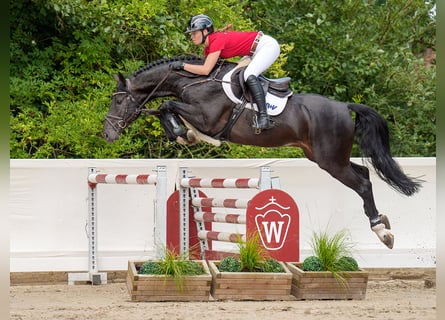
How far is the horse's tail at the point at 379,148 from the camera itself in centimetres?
663

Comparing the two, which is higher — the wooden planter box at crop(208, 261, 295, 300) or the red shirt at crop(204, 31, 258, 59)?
the red shirt at crop(204, 31, 258, 59)

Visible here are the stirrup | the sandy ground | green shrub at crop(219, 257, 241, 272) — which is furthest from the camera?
the stirrup

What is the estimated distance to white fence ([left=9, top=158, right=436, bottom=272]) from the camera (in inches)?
298

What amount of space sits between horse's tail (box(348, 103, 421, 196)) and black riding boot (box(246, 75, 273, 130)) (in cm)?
93

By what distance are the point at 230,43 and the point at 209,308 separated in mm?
2219

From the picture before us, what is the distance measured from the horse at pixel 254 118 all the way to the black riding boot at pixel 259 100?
0.08 metres

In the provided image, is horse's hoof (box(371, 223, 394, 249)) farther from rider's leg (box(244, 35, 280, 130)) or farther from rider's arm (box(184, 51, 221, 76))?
rider's arm (box(184, 51, 221, 76))

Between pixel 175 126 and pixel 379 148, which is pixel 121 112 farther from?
pixel 379 148

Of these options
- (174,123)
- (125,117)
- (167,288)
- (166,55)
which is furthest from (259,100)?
(166,55)

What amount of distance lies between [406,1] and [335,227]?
19.2 feet

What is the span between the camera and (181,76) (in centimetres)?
654

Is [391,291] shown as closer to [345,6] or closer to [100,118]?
[100,118]

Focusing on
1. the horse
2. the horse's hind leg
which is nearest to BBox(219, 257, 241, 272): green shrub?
the horse

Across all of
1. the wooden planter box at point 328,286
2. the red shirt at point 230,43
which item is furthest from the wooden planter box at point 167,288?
the red shirt at point 230,43
